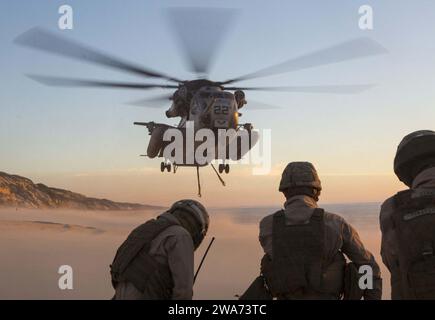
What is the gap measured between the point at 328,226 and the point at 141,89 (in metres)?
16.0

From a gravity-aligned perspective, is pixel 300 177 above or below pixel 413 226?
above

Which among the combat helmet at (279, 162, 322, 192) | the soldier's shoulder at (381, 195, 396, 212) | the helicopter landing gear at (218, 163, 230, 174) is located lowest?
the soldier's shoulder at (381, 195, 396, 212)

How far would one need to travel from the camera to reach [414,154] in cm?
469

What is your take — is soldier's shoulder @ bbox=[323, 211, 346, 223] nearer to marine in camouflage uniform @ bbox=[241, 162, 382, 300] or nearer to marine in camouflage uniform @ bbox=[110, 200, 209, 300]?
marine in camouflage uniform @ bbox=[241, 162, 382, 300]

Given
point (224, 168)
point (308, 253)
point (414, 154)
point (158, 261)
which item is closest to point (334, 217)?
point (308, 253)

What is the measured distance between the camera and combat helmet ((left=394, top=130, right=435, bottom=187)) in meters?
4.68

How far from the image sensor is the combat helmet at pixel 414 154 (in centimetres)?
468

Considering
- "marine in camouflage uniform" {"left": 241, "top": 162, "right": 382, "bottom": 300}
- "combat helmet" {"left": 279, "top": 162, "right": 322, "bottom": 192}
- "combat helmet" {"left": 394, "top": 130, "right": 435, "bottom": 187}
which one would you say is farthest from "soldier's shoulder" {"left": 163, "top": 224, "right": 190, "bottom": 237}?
"combat helmet" {"left": 394, "top": 130, "right": 435, "bottom": 187}

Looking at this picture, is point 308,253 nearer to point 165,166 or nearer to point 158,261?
point 158,261

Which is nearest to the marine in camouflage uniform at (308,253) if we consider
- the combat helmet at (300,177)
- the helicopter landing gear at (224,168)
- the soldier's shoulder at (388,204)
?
the combat helmet at (300,177)

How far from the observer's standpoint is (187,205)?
5762 millimetres

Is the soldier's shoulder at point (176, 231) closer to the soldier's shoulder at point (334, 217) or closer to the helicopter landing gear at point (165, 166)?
the soldier's shoulder at point (334, 217)
